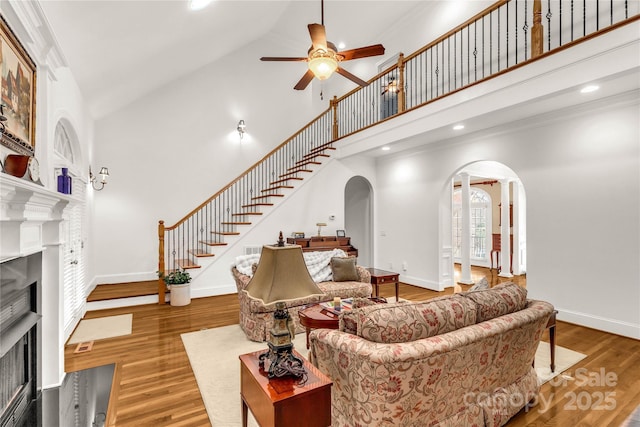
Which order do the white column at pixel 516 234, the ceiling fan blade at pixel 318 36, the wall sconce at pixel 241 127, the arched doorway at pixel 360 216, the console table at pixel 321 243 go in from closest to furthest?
the ceiling fan blade at pixel 318 36, the console table at pixel 321 243, the wall sconce at pixel 241 127, the white column at pixel 516 234, the arched doorway at pixel 360 216

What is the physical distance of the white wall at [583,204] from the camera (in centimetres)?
399

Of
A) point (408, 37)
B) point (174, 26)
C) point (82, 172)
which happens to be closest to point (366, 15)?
point (408, 37)

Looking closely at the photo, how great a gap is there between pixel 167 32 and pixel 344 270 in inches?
167

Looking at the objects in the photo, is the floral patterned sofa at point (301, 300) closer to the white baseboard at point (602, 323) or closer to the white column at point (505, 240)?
the white baseboard at point (602, 323)

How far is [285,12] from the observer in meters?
7.44

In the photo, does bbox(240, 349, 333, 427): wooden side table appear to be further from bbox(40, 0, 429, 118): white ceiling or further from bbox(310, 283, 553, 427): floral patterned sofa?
bbox(40, 0, 429, 118): white ceiling

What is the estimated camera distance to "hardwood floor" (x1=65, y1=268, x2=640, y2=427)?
2404 mm

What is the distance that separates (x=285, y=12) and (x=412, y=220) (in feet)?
18.5

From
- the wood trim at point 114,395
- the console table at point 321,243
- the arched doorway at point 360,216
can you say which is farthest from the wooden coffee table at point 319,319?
the arched doorway at point 360,216

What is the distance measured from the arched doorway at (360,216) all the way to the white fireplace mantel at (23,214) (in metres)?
6.60

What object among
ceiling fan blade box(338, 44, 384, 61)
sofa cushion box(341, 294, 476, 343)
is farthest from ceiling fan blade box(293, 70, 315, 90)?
sofa cushion box(341, 294, 476, 343)

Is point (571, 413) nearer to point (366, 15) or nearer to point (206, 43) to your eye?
point (206, 43)

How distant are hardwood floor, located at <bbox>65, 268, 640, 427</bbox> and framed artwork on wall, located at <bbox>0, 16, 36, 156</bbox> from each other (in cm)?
214

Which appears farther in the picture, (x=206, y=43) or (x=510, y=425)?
(x=206, y=43)
